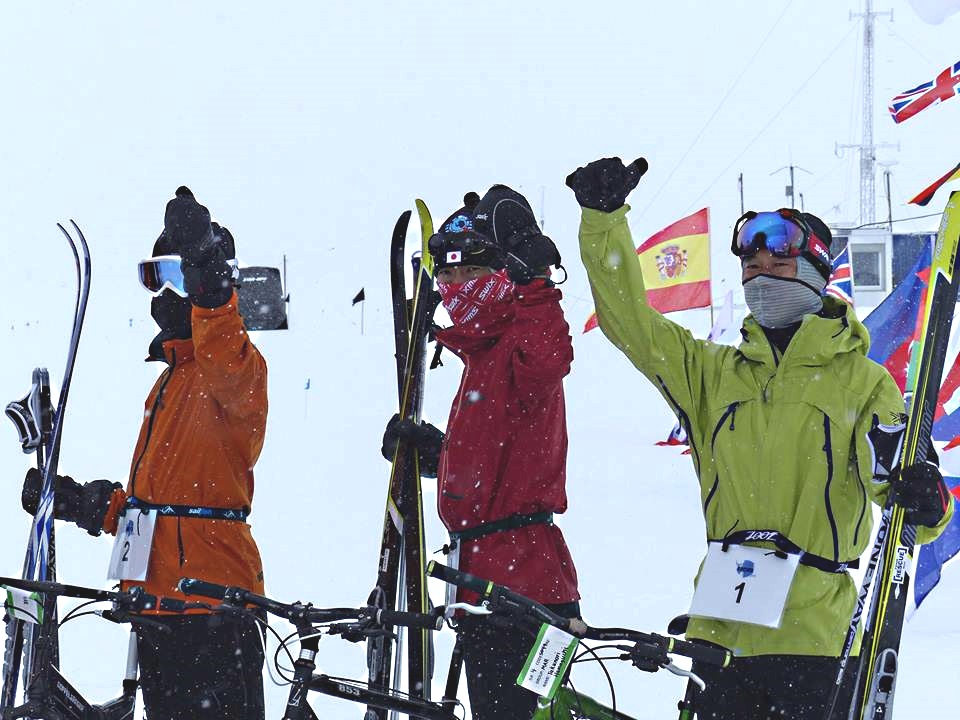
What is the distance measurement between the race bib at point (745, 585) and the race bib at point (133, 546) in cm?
167

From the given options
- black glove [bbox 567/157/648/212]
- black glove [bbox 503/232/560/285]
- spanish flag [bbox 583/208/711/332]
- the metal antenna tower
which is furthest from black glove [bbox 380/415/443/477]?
the metal antenna tower

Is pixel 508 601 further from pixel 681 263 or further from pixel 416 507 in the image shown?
pixel 681 263

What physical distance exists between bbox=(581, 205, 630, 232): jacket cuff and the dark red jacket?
0.33 m

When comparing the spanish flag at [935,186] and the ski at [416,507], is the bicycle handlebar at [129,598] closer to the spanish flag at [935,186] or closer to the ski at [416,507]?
the ski at [416,507]

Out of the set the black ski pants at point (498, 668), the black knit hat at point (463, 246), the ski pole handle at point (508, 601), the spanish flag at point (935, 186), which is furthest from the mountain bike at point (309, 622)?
the spanish flag at point (935, 186)

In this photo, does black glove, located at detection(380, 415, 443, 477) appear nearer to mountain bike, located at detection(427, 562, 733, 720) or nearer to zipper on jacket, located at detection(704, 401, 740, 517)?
zipper on jacket, located at detection(704, 401, 740, 517)

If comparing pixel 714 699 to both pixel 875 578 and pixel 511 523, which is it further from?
pixel 511 523

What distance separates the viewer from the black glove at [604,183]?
121 inches

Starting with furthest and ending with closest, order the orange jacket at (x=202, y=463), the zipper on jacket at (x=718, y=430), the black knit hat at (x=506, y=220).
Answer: the orange jacket at (x=202, y=463), the black knit hat at (x=506, y=220), the zipper on jacket at (x=718, y=430)

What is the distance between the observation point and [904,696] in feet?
17.3

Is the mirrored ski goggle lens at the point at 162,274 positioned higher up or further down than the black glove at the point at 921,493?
higher up

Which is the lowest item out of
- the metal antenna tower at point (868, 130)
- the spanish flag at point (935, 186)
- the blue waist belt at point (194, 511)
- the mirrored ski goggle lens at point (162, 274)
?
the blue waist belt at point (194, 511)

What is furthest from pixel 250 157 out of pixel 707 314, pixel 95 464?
pixel 95 464

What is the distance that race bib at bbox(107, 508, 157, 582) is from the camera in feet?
12.1
